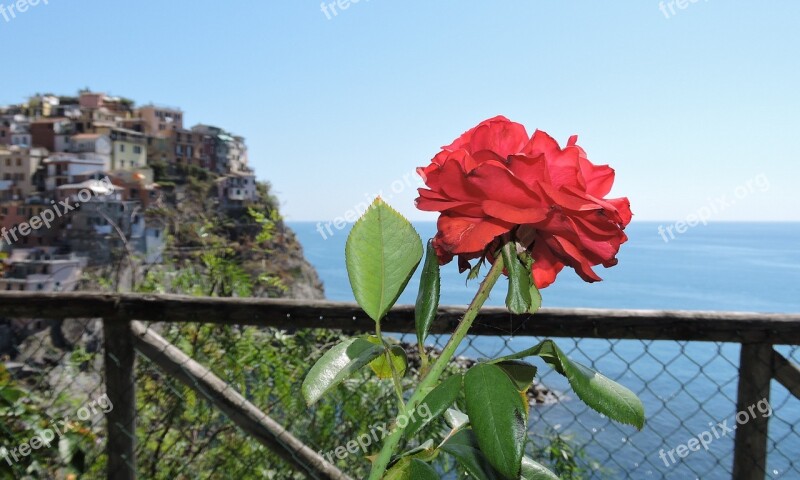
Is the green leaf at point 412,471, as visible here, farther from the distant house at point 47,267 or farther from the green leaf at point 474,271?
the distant house at point 47,267

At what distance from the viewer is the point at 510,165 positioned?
13.7 inches

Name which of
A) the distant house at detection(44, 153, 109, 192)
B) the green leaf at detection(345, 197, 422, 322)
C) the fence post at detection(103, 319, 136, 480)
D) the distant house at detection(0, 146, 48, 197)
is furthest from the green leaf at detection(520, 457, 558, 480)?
the distant house at detection(0, 146, 48, 197)

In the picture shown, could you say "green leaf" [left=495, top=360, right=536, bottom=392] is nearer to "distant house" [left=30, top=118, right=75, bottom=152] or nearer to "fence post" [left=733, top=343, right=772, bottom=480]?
"fence post" [left=733, top=343, right=772, bottom=480]

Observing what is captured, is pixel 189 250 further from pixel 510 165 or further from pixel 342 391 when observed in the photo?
pixel 510 165

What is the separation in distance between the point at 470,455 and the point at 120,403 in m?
1.72

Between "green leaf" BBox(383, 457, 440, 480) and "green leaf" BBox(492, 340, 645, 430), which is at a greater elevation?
"green leaf" BBox(492, 340, 645, 430)

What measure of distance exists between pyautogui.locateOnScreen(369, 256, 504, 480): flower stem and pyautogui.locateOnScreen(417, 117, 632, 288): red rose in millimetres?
22

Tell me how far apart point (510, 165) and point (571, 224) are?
52mm

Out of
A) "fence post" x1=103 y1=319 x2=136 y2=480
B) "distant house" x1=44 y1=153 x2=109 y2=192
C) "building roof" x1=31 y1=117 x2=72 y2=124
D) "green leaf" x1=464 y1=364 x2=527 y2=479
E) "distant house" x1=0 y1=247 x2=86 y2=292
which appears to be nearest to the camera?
"green leaf" x1=464 y1=364 x2=527 y2=479

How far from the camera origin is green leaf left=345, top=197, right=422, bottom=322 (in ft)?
1.23

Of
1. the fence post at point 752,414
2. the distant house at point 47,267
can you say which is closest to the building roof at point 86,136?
the distant house at point 47,267

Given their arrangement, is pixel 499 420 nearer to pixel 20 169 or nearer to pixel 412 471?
pixel 412 471

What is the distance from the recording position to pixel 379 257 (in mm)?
376

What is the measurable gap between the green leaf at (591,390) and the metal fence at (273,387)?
1.84 feet
